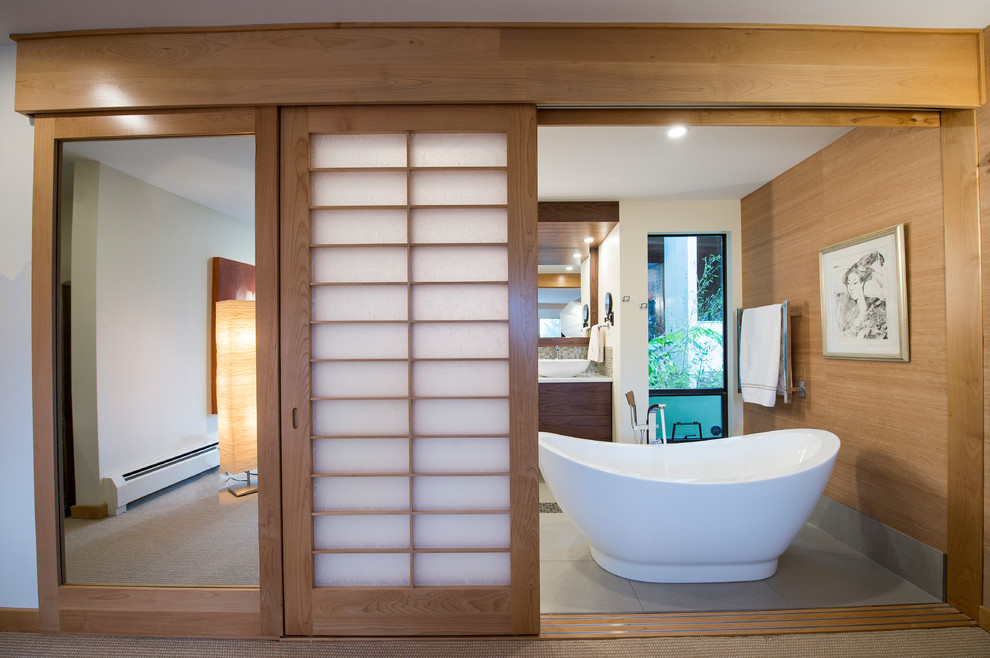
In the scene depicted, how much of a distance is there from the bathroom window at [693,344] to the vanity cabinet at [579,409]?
417 mm

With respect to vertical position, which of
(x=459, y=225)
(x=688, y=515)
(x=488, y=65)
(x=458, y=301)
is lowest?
(x=688, y=515)

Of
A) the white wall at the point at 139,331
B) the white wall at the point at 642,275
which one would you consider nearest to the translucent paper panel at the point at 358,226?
A: the white wall at the point at 139,331

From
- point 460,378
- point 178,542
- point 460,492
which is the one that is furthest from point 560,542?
A: point 178,542

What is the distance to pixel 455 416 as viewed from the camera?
200 centimetres

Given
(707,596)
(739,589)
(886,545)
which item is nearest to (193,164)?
(707,596)

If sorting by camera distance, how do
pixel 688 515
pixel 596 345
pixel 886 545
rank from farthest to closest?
pixel 596 345 < pixel 886 545 < pixel 688 515

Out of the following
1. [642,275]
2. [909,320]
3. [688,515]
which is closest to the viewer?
[688,515]

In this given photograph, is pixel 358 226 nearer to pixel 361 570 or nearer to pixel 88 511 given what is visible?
pixel 361 570

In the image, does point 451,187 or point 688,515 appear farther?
point 688,515

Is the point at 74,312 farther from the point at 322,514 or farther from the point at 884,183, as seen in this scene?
the point at 884,183

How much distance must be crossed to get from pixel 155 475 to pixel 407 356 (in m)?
1.13

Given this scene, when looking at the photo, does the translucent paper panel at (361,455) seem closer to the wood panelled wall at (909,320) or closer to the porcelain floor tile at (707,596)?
→ the porcelain floor tile at (707,596)

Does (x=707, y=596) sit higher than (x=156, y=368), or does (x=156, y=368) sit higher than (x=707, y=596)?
(x=156, y=368)

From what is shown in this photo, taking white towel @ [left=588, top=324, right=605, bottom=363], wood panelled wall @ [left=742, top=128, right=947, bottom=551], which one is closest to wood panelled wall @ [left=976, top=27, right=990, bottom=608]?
wood panelled wall @ [left=742, top=128, right=947, bottom=551]
